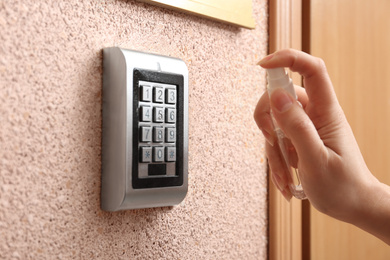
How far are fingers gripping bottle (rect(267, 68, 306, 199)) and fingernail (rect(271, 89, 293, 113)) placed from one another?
0.01 meters

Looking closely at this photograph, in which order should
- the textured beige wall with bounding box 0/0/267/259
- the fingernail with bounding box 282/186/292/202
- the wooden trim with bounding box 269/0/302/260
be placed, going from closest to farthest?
the textured beige wall with bounding box 0/0/267/259 < the fingernail with bounding box 282/186/292/202 < the wooden trim with bounding box 269/0/302/260

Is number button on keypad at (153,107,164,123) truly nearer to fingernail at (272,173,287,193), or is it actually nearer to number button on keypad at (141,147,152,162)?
number button on keypad at (141,147,152,162)

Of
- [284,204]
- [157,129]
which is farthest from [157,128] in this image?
[284,204]

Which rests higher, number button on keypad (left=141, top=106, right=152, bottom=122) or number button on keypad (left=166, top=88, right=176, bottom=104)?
number button on keypad (left=166, top=88, right=176, bottom=104)

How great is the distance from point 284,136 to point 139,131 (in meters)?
0.17

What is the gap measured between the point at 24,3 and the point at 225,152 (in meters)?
0.33

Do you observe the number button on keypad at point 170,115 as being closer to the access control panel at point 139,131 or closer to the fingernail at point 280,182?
the access control panel at point 139,131

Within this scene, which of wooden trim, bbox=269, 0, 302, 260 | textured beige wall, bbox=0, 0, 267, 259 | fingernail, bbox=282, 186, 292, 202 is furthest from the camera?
wooden trim, bbox=269, 0, 302, 260

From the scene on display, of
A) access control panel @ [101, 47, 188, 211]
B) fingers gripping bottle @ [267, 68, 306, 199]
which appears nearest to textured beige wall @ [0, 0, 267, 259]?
access control panel @ [101, 47, 188, 211]

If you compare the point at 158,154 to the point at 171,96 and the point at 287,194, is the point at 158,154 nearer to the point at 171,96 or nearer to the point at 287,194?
the point at 171,96

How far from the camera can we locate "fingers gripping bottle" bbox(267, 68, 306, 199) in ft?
1.53

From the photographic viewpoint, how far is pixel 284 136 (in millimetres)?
518

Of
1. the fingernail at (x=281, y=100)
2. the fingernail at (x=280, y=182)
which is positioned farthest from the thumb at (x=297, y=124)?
the fingernail at (x=280, y=182)

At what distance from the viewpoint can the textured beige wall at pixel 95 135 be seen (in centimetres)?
43
